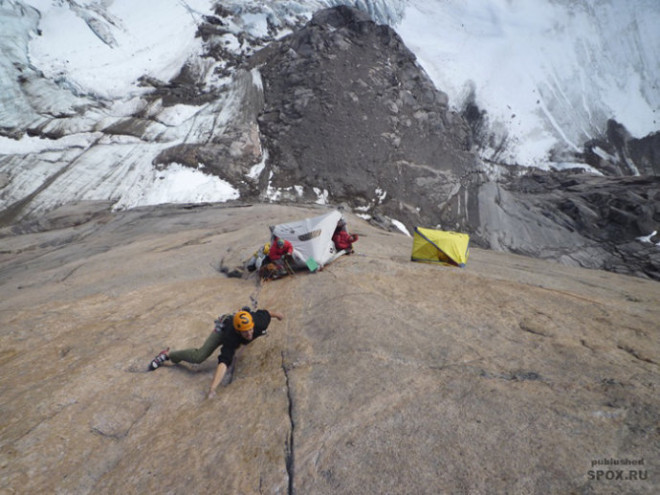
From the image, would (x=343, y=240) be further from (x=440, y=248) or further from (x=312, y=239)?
(x=440, y=248)

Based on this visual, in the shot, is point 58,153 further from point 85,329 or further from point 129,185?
point 85,329

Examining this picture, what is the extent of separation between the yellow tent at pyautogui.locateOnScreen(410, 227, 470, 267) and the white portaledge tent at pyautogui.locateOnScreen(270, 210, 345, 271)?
265cm

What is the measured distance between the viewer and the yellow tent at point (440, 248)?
10.3m

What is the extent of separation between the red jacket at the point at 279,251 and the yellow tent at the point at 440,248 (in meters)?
4.29

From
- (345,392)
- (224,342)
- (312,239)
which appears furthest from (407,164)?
(345,392)

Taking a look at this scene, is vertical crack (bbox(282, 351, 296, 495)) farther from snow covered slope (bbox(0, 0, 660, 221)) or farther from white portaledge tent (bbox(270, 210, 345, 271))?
snow covered slope (bbox(0, 0, 660, 221))

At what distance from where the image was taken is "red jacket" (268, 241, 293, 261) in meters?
9.60

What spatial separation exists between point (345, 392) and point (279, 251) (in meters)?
5.80

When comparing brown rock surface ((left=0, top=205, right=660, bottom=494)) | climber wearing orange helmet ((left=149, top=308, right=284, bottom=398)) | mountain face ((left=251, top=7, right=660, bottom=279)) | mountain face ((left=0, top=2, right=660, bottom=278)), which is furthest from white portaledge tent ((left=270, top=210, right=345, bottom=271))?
mountain face ((left=251, top=7, right=660, bottom=279))

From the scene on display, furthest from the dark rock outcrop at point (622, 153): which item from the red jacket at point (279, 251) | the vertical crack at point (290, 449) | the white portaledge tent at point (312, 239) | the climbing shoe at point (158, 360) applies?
the climbing shoe at point (158, 360)

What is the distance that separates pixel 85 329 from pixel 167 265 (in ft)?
13.5

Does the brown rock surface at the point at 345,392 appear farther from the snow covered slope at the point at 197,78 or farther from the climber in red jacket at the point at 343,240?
the snow covered slope at the point at 197,78

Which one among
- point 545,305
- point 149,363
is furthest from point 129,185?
point 545,305

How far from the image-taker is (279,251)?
9.65m
